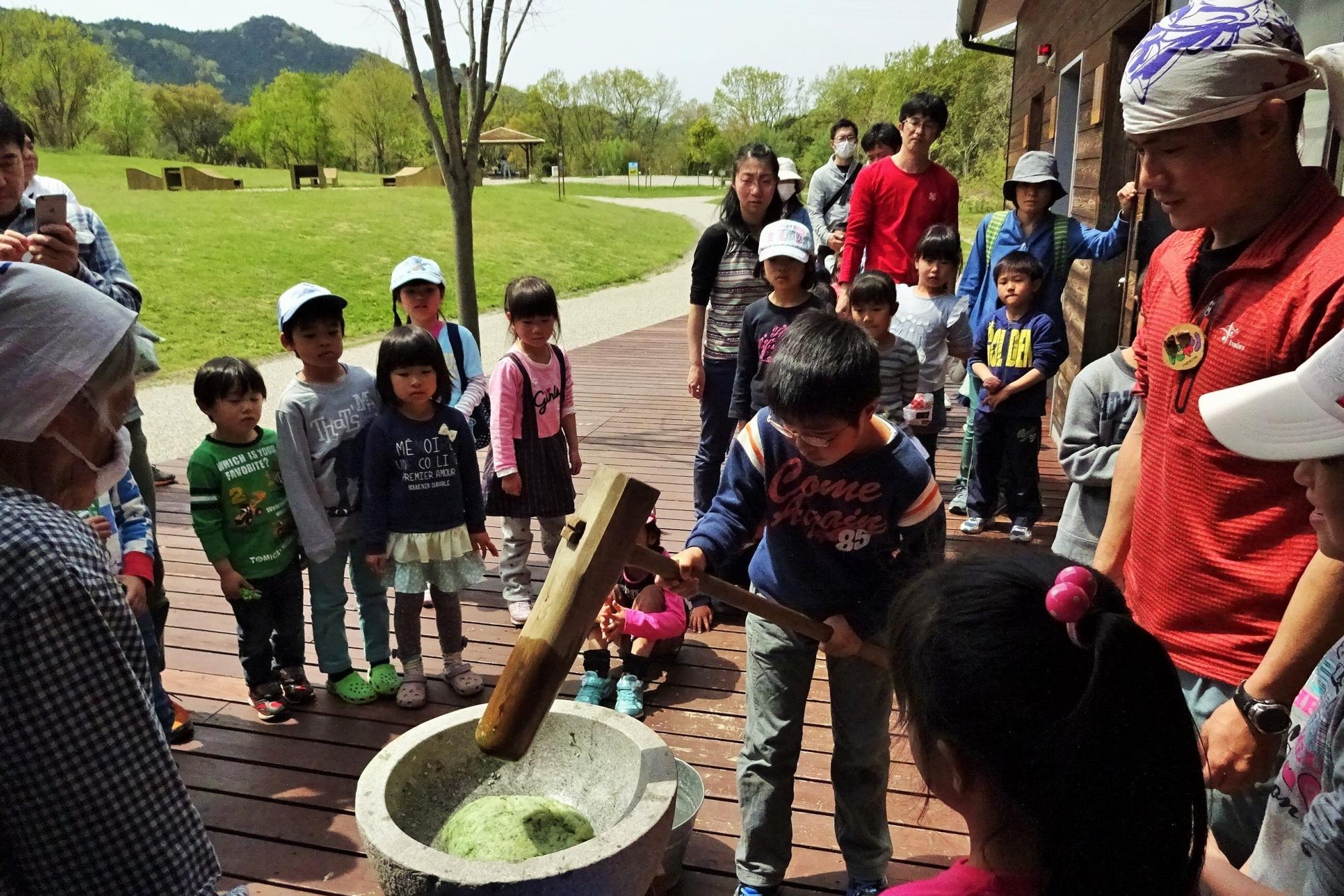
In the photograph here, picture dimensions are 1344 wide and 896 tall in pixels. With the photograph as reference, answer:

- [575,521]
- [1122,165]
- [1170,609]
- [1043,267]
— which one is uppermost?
[1122,165]

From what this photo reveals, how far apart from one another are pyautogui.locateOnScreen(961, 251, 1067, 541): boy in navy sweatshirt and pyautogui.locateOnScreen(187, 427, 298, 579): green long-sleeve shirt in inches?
125

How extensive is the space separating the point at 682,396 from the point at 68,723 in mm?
6956

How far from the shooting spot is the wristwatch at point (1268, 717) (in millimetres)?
1471

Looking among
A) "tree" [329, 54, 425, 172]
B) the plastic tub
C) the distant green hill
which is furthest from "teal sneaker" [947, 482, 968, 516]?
the distant green hill

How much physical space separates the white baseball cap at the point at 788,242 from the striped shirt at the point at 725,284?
13.1 inches

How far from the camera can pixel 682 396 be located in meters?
7.95

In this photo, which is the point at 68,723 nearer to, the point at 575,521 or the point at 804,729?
the point at 575,521

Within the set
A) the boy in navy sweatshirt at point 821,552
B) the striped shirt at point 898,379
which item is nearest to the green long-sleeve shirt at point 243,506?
the boy in navy sweatshirt at point 821,552

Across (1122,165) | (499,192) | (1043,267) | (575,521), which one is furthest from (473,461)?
(499,192)

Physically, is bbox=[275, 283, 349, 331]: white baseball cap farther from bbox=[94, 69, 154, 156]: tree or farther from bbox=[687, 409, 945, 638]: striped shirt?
bbox=[94, 69, 154, 156]: tree

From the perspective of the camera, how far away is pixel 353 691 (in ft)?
11.0

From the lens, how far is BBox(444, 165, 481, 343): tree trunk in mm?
5559

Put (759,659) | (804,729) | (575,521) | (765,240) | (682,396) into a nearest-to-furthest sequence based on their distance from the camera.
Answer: (575,521) → (759,659) → (804,729) → (765,240) → (682,396)

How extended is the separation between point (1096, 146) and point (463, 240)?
12.5 feet
